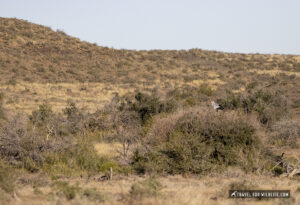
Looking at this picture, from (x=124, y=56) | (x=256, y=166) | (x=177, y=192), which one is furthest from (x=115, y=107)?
(x=124, y=56)

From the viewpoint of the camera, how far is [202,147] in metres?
11.0

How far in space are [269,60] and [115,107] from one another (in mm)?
37876

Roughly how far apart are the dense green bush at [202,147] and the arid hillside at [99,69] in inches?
489

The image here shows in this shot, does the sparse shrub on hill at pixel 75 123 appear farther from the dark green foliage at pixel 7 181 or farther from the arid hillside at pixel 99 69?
the dark green foliage at pixel 7 181

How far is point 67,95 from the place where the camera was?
29562 millimetres

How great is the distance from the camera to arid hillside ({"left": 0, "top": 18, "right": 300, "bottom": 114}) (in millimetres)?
30094

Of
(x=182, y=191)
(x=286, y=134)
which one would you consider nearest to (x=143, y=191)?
(x=182, y=191)

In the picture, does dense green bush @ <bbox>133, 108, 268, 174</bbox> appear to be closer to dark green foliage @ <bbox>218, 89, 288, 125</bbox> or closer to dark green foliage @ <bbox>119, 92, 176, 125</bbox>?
dark green foliage @ <bbox>119, 92, 176, 125</bbox>

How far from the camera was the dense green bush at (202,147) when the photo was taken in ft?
35.4

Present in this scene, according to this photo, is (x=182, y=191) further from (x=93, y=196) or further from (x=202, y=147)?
(x=202, y=147)

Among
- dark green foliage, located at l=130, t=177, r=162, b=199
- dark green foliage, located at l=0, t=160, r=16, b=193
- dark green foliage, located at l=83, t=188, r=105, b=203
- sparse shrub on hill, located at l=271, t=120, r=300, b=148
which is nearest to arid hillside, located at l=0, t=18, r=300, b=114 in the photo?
sparse shrub on hill, located at l=271, t=120, r=300, b=148

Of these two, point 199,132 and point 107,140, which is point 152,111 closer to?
point 107,140

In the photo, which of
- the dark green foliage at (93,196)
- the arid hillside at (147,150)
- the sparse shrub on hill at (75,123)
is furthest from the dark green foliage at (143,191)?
the sparse shrub on hill at (75,123)

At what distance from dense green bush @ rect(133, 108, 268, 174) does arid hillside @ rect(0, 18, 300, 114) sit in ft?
40.7
